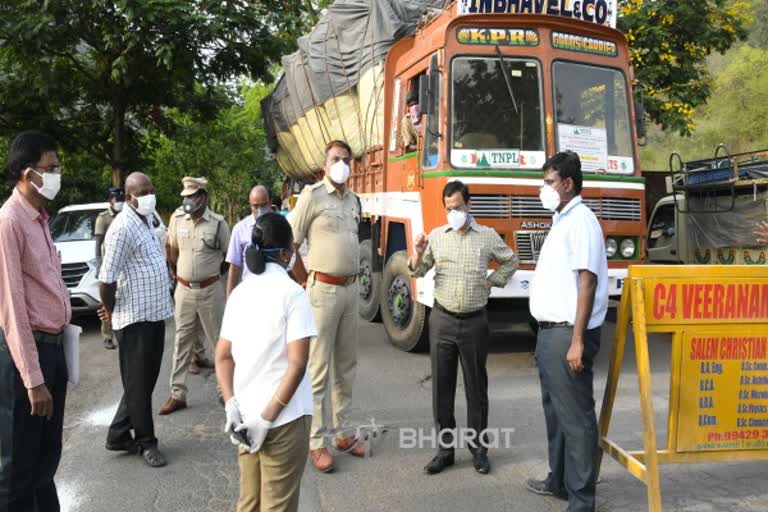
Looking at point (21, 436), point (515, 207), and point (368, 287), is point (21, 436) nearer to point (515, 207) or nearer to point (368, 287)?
point (515, 207)

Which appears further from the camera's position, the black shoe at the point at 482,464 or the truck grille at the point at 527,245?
the truck grille at the point at 527,245

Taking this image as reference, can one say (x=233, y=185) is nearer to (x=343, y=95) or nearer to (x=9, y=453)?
(x=343, y=95)

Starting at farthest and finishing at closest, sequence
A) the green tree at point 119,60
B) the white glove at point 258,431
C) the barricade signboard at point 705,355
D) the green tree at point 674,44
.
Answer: the green tree at point 674,44
the green tree at point 119,60
the barricade signboard at point 705,355
the white glove at point 258,431

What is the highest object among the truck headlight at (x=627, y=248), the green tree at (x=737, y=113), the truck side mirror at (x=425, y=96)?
the green tree at (x=737, y=113)

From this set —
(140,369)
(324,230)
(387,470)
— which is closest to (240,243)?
(324,230)

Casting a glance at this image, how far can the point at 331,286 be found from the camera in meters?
4.42

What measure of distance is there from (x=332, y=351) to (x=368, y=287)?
4.60 metres

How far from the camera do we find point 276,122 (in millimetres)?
12492

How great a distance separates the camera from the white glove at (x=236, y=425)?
2.52 meters

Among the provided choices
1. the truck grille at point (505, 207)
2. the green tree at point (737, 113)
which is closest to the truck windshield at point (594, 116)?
the truck grille at point (505, 207)

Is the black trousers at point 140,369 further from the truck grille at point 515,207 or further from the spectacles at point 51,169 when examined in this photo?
the truck grille at point 515,207

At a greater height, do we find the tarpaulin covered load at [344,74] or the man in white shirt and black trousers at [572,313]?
the tarpaulin covered load at [344,74]

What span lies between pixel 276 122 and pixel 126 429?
8.81 meters

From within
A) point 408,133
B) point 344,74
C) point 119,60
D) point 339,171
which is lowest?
point 339,171
